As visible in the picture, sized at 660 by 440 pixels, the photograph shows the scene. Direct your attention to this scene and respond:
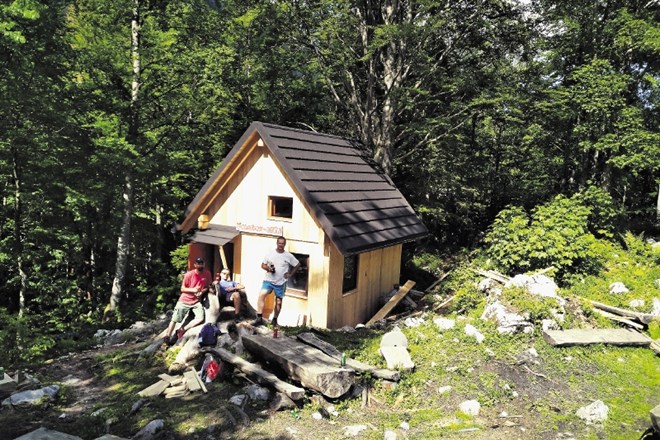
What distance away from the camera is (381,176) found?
15.7m

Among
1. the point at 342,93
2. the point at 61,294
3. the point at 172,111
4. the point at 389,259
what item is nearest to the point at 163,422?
the point at 389,259

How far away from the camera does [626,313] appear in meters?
10.5

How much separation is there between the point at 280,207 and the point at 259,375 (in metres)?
6.27

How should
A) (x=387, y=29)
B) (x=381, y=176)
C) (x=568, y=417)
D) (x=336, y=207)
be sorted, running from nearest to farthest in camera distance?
(x=568, y=417) < (x=336, y=207) < (x=387, y=29) < (x=381, y=176)

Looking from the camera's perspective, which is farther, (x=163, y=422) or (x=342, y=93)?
(x=342, y=93)

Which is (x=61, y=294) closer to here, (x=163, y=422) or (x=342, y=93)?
(x=163, y=422)

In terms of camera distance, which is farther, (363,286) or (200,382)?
(363,286)

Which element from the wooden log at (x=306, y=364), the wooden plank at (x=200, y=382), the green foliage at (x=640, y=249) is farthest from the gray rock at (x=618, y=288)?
the wooden plank at (x=200, y=382)

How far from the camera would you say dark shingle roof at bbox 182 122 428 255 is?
10844mm

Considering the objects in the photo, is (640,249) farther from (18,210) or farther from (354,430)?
(18,210)

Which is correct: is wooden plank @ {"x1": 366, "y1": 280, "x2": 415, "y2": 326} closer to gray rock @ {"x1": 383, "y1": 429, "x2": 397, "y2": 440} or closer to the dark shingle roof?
the dark shingle roof

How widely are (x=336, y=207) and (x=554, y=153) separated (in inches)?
622

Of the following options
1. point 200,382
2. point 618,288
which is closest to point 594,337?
point 618,288

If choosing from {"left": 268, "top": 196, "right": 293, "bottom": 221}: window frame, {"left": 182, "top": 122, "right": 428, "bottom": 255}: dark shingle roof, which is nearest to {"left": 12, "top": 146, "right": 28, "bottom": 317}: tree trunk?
{"left": 182, "top": 122, "right": 428, "bottom": 255}: dark shingle roof
